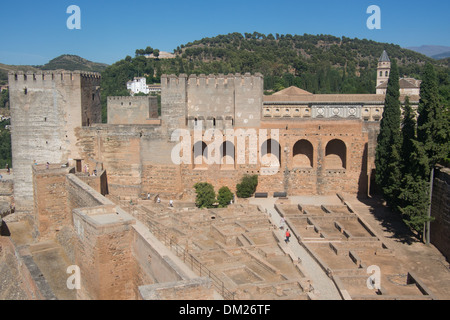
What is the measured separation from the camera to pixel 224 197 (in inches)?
896

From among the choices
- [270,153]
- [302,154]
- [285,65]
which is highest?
[285,65]

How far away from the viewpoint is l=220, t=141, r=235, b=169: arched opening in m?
24.1

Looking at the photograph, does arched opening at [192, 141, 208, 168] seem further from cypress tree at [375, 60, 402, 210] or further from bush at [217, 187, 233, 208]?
cypress tree at [375, 60, 402, 210]

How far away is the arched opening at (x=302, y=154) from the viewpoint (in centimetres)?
2500

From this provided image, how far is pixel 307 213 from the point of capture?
68.9 ft

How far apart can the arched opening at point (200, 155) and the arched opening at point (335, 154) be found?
6224 millimetres

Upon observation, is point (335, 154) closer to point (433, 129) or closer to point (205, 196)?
point (205, 196)

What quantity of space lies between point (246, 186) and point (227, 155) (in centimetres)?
207

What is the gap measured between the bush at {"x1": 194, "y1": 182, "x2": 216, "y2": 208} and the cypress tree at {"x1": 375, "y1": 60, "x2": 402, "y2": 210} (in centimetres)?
758

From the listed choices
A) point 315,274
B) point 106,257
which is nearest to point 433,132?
point 315,274

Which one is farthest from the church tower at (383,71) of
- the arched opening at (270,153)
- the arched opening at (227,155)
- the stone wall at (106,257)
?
the stone wall at (106,257)
